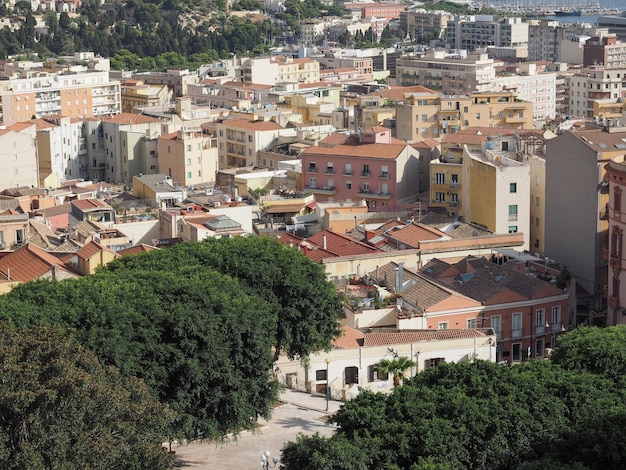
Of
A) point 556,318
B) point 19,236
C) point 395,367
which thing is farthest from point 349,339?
point 19,236

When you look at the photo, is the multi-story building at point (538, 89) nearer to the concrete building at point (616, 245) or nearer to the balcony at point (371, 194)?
the balcony at point (371, 194)

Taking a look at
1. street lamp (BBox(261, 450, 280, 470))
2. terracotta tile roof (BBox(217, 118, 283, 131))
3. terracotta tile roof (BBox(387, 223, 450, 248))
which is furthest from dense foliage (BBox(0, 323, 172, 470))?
terracotta tile roof (BBox(217, 118, 283, 131))

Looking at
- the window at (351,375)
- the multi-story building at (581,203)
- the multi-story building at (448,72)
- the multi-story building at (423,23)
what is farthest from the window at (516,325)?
Result: the multi-story building at (423,23)

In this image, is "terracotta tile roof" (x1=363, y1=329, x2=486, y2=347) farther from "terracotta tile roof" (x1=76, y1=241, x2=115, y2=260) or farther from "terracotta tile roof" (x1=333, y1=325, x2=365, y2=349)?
"terracotta tile roof" (x1=76, y1=241, x2=115, y2=260)

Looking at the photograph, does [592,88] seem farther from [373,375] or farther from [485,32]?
[373,375]

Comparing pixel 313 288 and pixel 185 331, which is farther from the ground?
pixel 185 331

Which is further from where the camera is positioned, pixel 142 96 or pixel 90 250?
pixel 142 96
